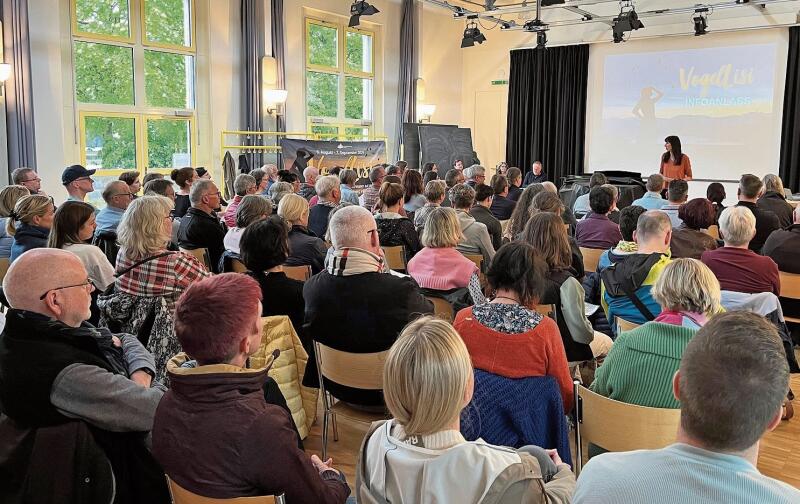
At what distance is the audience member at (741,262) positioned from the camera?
3998 mm

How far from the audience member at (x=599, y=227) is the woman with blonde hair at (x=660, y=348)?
2792 millimetres

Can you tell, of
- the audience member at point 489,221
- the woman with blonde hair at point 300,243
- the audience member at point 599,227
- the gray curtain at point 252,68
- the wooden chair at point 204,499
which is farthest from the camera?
the gray curtain at point 252,68

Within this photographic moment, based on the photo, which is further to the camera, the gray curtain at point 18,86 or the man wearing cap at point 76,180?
the gray curtain at point 18,86

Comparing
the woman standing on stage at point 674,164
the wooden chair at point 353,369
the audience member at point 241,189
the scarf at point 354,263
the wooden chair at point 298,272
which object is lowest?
the wooden chair at point 353,369

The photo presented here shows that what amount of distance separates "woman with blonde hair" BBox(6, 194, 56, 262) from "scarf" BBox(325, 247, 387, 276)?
203 centimetres

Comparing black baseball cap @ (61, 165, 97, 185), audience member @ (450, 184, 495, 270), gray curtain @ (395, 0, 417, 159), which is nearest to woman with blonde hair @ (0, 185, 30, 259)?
black baseball cap @ (61, 165, 97, 185)

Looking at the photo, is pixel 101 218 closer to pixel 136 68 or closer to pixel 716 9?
pixel 136 68

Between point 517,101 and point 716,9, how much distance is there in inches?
177

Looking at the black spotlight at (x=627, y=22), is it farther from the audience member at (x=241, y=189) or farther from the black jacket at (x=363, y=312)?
the black jacket at (x=363, y=312)

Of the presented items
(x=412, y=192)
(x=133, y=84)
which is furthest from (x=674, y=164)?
(x=133, y=84)

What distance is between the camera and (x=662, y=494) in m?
1.18

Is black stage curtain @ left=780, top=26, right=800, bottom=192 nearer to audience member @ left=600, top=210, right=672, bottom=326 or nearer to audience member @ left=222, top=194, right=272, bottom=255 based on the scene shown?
audience member @ left=600, top=210, right=672, bottom=326

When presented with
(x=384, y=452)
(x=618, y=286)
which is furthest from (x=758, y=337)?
(x=618, y=286)

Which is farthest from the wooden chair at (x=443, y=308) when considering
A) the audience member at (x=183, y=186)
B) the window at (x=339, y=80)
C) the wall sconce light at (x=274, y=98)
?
the window at (x=339, y=80)
